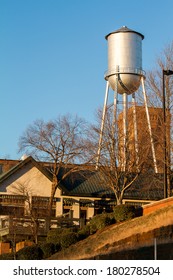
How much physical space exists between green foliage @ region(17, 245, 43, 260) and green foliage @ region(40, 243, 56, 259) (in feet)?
0.60

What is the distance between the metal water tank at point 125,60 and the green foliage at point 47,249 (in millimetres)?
22719

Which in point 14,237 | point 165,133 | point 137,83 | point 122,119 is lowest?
point 14,237

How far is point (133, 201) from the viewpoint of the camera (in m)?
45.6

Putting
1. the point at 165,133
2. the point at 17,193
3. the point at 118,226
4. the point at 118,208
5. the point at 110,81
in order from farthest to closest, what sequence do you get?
the point at 110,81, the point at 17,193, the point at 165,133, the point at 118,208, the point at 118,226

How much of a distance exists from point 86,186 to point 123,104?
7235 mm

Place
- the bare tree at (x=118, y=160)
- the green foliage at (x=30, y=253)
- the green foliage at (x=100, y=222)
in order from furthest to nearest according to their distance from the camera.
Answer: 1. the bare tree at (x=118, y=160)
2. the green foliage at (x=100, y=222)
3. the green foliage at (x=30, y=253)

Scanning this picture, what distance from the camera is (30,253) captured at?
100 feet

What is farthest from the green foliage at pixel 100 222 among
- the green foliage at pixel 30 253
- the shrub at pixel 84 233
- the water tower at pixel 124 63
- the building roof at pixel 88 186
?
the water tower at pixel 124 63

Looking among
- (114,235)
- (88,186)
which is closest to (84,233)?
(114,235)

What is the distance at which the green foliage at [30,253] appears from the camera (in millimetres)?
30250

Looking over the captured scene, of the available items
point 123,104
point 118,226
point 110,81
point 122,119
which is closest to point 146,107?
point 122,119

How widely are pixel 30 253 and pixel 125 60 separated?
2567 centimetres

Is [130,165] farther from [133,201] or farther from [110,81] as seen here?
[110,81]

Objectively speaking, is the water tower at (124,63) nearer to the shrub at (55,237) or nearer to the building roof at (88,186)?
the building roof at (88,186)
